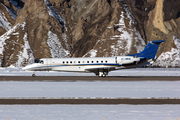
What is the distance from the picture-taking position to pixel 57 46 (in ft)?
445

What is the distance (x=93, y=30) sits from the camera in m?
140

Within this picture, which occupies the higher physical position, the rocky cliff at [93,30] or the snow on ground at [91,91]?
the rocky cliff at [93,30]

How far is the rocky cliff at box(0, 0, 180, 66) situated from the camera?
126 m

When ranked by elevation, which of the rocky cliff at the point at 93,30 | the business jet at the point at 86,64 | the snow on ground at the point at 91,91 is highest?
the rocky cliff at the point at 93,30

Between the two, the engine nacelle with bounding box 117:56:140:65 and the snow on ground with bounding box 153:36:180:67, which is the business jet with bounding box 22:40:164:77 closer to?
the engine nacelle with bounding box 117:56:140:65

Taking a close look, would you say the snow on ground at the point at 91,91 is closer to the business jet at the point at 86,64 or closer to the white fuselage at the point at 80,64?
the business jet at the point at 86,64

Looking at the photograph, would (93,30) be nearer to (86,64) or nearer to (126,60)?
(126,60)
